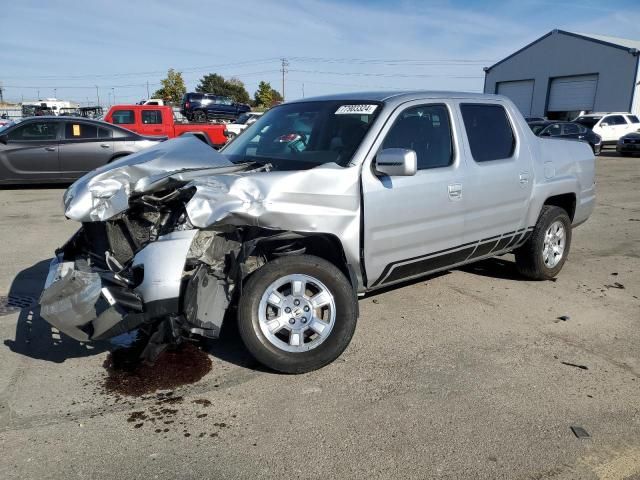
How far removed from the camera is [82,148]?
11.8 metres

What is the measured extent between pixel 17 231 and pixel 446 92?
642cm

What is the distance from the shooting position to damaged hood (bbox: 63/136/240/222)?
3480mm

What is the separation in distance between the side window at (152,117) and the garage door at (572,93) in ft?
101

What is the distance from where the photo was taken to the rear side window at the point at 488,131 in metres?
4.71

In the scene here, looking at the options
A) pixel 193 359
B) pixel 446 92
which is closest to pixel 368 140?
pixel 446 92

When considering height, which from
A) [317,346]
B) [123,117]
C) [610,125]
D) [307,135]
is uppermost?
[610,125]

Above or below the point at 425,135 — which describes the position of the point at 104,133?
below

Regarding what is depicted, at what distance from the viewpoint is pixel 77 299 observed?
10.4 feet

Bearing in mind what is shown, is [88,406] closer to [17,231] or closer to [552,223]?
[552,223]

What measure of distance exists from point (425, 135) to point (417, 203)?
62 centimetres

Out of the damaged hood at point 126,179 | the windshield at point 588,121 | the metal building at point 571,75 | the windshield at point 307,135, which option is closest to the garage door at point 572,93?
the metal building at point 571,75

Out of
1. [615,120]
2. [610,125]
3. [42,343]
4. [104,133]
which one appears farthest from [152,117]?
[615,120]

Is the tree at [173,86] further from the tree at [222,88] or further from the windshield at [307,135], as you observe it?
the windshield at [307,135]

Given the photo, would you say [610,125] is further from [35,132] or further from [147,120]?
[35,132]
